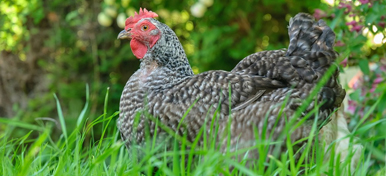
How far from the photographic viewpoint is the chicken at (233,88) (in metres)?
2.57

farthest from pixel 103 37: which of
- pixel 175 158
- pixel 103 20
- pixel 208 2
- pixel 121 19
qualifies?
pixel 175 158

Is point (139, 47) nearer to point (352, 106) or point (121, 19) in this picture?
point (352, 106)

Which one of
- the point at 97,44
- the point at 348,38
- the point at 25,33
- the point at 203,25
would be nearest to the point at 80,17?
the point at 97,44

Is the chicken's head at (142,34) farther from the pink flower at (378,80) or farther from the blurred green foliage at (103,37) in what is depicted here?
the blurred green foliage at (103,37)

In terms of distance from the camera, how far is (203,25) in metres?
5.54

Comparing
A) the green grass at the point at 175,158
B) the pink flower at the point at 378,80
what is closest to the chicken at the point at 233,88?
the green grass at the point at 175,158

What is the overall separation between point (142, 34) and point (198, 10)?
274 centimetres

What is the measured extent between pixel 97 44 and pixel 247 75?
338 cm

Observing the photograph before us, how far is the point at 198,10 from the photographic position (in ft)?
18.5

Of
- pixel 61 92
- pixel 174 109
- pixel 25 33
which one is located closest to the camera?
pixel 174 109

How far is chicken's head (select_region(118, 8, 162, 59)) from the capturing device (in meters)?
2.97

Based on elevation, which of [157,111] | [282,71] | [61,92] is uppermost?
[282,71]

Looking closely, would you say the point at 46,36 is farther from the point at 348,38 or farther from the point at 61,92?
the point at 348,38

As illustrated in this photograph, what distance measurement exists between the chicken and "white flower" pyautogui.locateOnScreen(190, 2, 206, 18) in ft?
8.48
